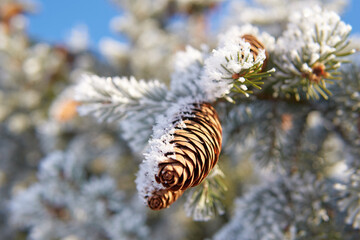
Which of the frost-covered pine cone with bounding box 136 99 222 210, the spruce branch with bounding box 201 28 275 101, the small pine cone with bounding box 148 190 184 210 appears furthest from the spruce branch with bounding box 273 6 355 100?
the small pine cone with bounding box 148 190 184 210

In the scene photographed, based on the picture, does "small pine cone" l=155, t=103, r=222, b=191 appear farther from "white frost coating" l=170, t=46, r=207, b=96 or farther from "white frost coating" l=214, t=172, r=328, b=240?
"white frost coating" l=214, t=172, r=328, b=240

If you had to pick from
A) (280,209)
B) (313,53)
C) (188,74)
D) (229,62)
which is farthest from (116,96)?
(280,209)

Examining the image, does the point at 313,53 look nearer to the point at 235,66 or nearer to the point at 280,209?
the point at 235,66

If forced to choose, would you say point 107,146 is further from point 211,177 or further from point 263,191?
point 211,177

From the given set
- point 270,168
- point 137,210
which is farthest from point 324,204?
point 137,210

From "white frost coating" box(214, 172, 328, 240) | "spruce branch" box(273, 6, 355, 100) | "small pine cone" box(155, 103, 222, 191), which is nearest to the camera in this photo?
"small pine cone" box(155, 103, 222, 191)

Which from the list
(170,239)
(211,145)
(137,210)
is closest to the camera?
(211,145)

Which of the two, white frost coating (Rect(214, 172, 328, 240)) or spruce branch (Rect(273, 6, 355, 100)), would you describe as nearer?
spruce branch (Rect(273, 6, 355, 100))

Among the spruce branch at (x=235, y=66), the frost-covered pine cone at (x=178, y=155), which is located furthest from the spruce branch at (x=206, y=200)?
the spruce branch at (x=235, y=66)
